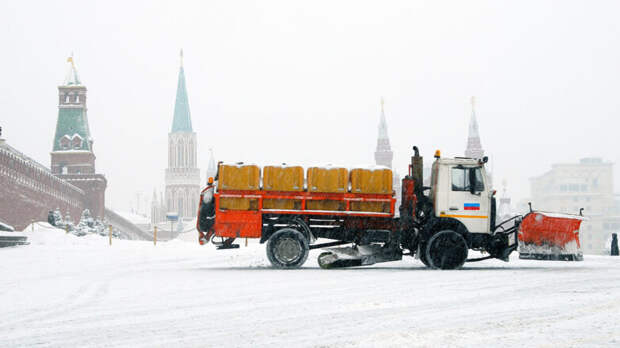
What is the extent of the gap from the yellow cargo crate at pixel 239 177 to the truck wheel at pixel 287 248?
4.15 feet

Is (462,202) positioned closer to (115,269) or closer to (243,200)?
(243,200)

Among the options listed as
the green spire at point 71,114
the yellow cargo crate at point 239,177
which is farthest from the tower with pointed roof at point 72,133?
the yellow cargo crate at point 239,177

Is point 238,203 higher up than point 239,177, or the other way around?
point 239,177

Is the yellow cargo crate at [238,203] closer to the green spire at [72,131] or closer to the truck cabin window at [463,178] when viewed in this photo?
the truck cabin window at [463,178]

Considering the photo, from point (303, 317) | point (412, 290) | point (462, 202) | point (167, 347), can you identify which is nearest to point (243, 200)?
point (462, 202)

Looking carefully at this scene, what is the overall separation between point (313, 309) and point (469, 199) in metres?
8.04

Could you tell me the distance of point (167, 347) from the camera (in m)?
7.37

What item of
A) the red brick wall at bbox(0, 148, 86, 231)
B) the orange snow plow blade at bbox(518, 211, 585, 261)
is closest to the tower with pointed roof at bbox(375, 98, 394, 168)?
the red brick wall at bbox(0, 148, 86, 231)

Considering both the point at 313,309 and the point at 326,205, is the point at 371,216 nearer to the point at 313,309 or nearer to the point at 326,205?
the point at 326,205

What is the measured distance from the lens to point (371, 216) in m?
17.1

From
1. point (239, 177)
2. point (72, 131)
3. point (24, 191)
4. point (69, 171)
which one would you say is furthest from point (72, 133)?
point (239, 177)

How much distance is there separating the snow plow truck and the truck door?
2 cm

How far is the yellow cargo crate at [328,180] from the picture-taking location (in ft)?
56.0

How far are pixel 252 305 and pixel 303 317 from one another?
136 cm
